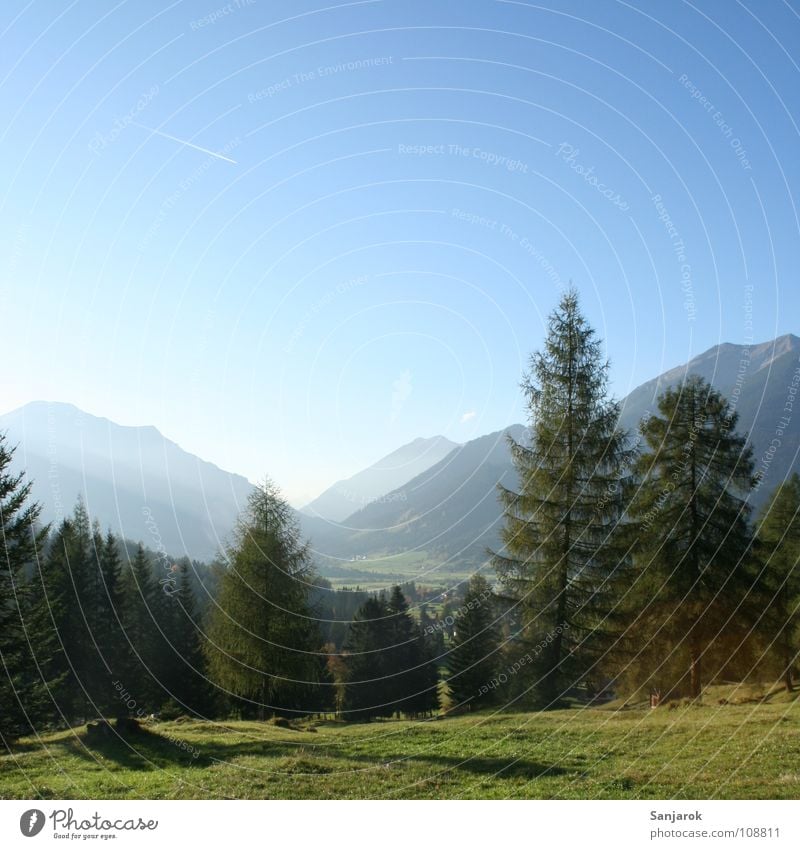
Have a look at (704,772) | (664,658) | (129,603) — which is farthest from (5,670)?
(129,603)

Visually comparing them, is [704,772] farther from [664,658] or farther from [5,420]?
[5,420]

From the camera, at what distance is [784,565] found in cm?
2742

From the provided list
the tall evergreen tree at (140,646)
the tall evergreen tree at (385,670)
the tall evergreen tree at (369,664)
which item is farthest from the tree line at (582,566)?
the tall evergreen tree at (385,670)

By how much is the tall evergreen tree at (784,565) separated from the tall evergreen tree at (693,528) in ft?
8.56

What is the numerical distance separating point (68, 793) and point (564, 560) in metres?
13.6

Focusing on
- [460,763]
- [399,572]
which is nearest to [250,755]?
[460,763]

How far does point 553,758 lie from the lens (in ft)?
39.5

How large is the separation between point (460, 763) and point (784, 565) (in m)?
22.0

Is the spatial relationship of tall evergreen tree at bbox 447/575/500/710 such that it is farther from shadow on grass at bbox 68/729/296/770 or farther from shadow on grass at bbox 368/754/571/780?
shadow on grass at bbox 368/754/571/780
